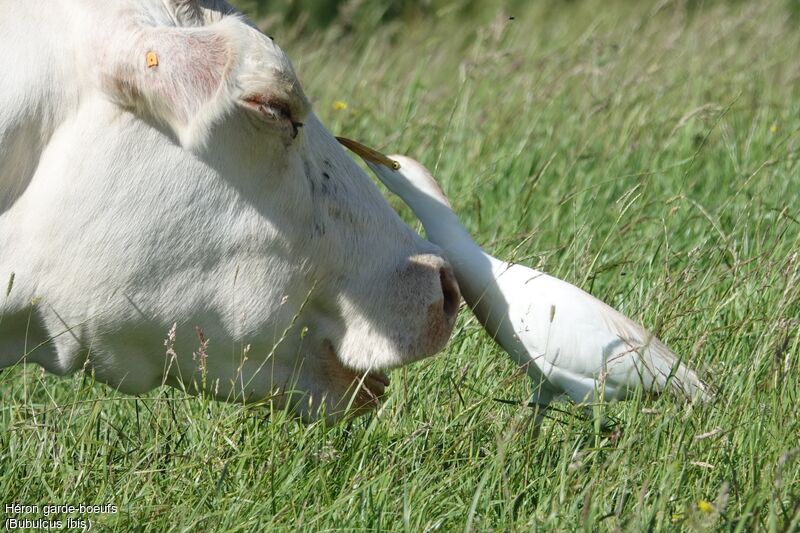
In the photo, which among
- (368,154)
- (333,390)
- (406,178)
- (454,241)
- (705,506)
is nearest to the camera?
(705,506)

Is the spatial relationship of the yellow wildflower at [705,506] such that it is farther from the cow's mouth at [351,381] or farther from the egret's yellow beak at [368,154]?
the egret's yellow beak at [368,154]

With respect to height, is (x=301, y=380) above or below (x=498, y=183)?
above

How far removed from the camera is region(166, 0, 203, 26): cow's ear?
2.81 metres

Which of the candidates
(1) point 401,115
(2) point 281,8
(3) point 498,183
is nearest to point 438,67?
(1) point 401,115

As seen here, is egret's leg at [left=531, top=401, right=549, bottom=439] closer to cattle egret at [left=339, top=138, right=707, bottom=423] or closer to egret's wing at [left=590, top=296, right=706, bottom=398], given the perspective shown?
cattle egret at [left=339, top=138, right=707, bottom=423]

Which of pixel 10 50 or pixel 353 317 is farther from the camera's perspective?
pixel 353 317

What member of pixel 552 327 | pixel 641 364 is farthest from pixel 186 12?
pixel 641 364

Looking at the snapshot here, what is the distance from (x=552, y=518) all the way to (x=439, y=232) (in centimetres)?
102

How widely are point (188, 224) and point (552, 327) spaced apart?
1124mm

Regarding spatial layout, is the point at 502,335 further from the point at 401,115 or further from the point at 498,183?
the point at 401,115

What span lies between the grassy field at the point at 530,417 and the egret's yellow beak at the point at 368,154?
2.00 ft

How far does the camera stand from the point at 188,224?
2.80 m

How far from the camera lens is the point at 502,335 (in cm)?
352

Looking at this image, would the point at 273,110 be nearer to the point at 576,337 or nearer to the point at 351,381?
the point at 351,381
